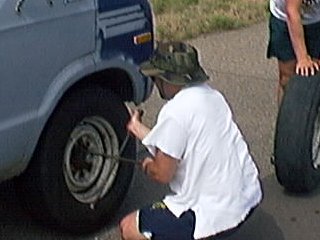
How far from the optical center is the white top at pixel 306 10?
654 centimetres

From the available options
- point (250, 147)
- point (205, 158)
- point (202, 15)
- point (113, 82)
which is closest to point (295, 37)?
point (113, 82)

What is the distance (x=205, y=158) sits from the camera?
488 cm

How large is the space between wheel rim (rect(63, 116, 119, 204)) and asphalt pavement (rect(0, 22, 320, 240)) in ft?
0.81

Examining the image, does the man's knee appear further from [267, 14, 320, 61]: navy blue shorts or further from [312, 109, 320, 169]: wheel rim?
[267, 14, 320, 61]: navy blue shorts

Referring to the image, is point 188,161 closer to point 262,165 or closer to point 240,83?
point 262,165

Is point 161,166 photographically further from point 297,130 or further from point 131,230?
point 297,130

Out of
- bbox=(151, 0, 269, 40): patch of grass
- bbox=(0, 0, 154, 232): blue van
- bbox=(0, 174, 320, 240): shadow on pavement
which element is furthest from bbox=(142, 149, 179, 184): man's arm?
bbox=(151, 0, 269, 40): patch of grass

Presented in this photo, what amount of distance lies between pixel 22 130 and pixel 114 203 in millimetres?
943

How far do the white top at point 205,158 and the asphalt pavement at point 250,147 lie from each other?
972 mm

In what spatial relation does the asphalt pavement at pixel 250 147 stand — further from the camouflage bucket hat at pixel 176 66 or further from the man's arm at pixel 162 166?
the camouflage bucket hat at pixel 176 66

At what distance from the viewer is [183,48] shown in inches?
201

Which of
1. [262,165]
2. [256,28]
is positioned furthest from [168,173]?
[256,28]

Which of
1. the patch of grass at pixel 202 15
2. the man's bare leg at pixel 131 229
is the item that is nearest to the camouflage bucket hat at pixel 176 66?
the man's bare leg at pixel 131 229

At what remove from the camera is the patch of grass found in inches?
413
